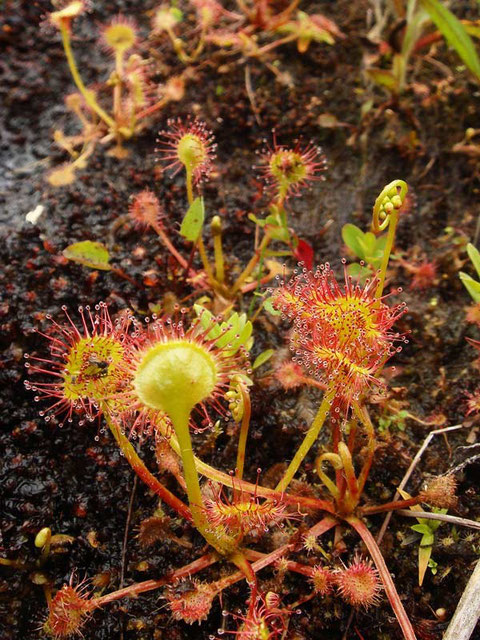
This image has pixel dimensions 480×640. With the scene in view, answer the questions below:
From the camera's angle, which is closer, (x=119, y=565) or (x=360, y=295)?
(x=360, y=295)

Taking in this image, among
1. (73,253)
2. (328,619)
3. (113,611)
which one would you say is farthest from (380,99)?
(113,611)

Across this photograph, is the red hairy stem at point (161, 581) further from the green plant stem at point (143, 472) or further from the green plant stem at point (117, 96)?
the green plant stem at point (117, 96)

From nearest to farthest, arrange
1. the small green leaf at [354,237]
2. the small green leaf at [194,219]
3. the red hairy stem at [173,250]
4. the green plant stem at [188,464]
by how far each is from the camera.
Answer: the green plant stem at [188,464], the small green leaf at [194,219], the small green leaf at [354,237], the red hairy stem at [173,250]

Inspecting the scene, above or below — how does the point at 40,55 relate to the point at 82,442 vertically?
above

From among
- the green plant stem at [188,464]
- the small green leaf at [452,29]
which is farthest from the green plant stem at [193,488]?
the small green leaf at [452,29]

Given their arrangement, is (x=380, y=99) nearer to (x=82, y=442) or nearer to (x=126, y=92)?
(x=126, y=92)

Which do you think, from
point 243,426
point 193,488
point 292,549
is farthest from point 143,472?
point 292,549

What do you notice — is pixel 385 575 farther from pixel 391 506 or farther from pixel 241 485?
pixel 241 485
